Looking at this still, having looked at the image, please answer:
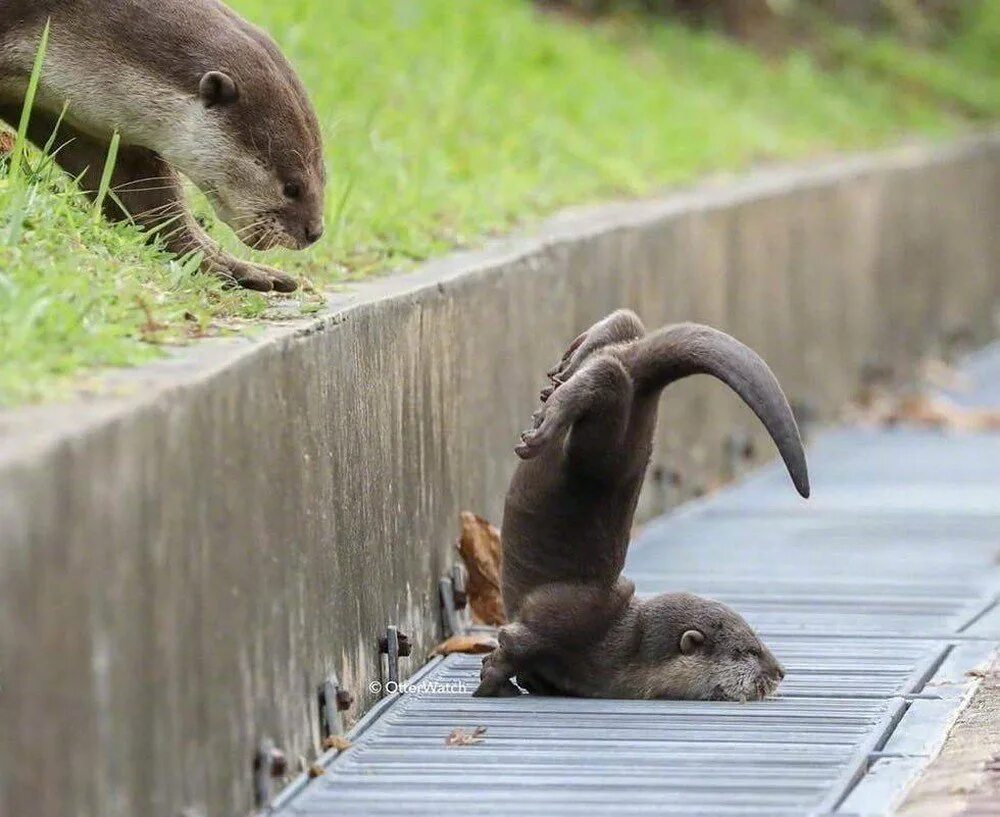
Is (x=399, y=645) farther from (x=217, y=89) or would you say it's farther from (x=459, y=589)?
(x=217, y=89)

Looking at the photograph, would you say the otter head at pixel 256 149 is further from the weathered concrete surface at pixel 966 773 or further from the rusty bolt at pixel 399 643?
the weathered concrete surface at pixel 966 773

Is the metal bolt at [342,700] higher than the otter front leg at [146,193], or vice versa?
the otter front leg at [146,193]

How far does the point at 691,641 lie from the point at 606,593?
0.24 meters

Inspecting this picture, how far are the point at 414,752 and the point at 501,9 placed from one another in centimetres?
946

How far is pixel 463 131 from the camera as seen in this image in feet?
34.1

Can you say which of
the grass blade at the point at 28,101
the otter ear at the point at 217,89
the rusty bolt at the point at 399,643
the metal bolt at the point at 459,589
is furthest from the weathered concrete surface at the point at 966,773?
the grass blade at the point at 28,101

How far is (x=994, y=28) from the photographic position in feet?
65.1

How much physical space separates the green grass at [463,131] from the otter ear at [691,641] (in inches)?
48.2

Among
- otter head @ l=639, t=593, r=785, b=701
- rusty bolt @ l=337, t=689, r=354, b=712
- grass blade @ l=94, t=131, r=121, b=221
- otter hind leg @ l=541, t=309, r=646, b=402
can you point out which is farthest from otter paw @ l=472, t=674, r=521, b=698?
grass blade @ l=94, t=131, r=121, b=221

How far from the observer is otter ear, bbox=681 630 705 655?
219 inches

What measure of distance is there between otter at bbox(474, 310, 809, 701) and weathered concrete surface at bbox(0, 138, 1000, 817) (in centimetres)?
38

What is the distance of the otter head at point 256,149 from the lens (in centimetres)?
558

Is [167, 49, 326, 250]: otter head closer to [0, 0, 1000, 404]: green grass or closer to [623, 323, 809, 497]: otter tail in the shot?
[0, 0, 1000, 404]: green grass

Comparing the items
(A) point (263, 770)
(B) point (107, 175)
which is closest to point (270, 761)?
(A) point (263, 770)
